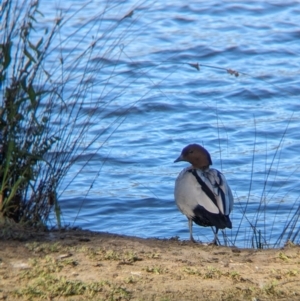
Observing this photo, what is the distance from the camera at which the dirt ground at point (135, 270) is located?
4.40 meters

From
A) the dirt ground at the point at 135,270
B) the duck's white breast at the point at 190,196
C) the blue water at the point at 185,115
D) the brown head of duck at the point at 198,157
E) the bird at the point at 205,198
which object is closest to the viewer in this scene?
the dirt ground at the point at 135,270

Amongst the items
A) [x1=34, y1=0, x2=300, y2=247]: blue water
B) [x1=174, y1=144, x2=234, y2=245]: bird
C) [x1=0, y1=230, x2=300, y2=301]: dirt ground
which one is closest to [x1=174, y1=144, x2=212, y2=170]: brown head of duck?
[x1=174, y1=144, x2=234, y2=245]: bird

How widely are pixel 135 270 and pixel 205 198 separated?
7.64 ft

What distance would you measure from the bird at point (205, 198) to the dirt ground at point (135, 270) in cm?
118

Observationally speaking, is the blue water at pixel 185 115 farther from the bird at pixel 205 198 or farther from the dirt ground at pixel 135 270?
the dirt ground at pixel 135 270

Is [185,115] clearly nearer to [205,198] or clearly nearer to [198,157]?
[198,157]

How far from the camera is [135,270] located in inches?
188

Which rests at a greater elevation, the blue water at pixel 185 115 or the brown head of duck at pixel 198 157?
the brown head of duck at pixel 198 157

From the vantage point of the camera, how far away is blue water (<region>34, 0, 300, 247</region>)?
865 cm

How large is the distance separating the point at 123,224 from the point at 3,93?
10.1 ft

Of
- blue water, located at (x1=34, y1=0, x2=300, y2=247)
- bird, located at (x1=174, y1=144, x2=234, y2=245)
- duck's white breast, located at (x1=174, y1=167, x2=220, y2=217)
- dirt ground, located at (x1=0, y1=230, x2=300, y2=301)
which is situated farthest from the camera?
blue water, located at (x1=34, y1=0, x2=300, y2=247)

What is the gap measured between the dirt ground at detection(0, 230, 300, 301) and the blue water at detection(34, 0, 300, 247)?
1471 millimetres

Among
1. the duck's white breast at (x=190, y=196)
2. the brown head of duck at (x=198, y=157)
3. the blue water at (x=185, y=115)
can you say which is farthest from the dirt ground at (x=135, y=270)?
the brown head of duck at (x=198, y=157)

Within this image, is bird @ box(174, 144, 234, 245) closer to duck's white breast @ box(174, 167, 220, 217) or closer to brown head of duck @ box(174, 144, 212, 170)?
duck's white breast @ box(174, 167, 220, 217)
